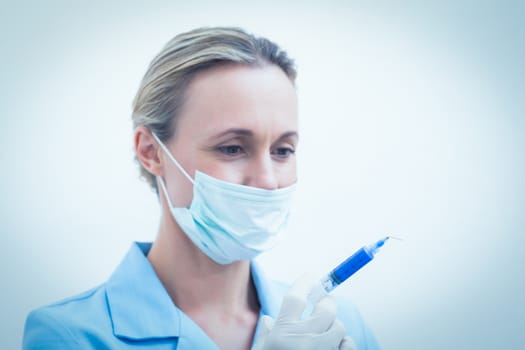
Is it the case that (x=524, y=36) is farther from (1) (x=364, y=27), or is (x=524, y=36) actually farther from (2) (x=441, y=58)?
(1) (x=364, y=27)

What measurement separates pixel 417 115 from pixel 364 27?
289 millimetres

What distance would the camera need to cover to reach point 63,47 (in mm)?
1305

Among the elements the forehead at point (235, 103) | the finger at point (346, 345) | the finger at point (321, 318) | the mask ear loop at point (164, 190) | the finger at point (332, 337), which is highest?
the forehead at point (235, 103)

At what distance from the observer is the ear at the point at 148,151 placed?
1.08 meters

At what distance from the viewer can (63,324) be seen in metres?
0.95

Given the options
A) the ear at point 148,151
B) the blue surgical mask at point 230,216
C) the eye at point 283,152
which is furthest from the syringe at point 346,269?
the ear at point 148,151

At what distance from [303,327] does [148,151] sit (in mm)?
489

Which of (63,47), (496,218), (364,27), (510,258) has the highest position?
(364,27)

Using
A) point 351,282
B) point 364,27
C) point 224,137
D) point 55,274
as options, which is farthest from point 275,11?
point 55,274

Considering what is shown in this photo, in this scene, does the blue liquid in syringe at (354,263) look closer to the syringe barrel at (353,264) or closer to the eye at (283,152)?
the syringe barrel at (353,264)

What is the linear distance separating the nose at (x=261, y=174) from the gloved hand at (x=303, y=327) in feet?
0.66

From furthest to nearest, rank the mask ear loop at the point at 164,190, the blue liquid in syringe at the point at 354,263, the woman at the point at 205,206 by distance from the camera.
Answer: the mask ear loop at the point at 164,190 < the woman at the point at 205,206 < the blue liquid in syringe at the point at 354,263

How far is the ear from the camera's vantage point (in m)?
1.08

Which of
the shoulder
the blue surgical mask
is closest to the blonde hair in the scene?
the blue surgical mask
